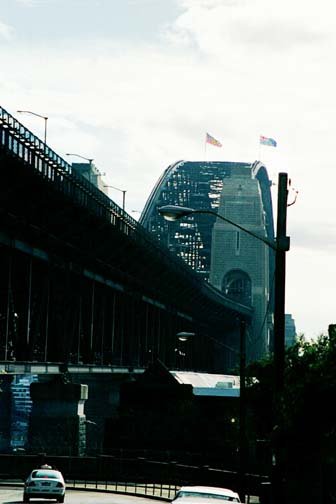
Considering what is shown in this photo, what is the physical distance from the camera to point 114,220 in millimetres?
97312

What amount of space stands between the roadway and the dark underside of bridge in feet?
34.8

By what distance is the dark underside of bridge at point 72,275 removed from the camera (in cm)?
6800

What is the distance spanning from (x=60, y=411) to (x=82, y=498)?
32490 millimetres

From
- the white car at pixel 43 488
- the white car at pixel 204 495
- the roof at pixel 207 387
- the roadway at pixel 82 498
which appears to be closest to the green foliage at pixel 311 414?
the white car at pixel 204 495

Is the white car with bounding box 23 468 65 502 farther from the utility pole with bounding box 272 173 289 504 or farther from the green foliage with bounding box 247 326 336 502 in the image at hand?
the utility pole with bounding box 272 173 289 504

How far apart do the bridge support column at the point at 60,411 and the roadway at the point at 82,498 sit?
22.9m

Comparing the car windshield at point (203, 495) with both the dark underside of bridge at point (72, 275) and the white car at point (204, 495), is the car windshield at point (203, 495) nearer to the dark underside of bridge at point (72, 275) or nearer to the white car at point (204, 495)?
the white car at point (204, 495)

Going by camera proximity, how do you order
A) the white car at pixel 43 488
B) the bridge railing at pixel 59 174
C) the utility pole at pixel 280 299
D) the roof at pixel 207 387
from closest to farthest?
the utility pole at pixel 280 299 → the white car at pixel 43 488 → the bridge railing at pixel 59 174 → the roof at pixel 207 387

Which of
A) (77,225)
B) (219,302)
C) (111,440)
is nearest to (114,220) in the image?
(77,225)

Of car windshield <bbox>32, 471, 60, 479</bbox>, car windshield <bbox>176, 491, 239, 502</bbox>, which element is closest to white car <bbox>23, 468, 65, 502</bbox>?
car windshield <bbox>32, 471, 60, 479</bbox>

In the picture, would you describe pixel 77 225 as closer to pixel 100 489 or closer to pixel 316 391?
pixel 100 489

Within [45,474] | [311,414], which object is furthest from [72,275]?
[311,414]

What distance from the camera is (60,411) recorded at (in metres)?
82.2

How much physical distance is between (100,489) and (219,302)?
5011 inches
